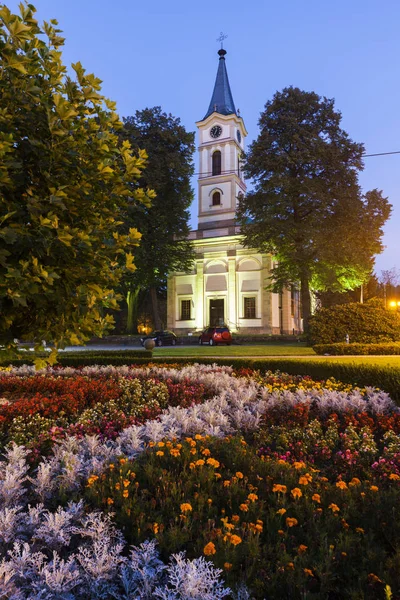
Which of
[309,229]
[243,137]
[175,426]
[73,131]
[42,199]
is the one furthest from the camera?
[243,137]

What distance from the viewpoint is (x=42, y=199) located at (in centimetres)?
321

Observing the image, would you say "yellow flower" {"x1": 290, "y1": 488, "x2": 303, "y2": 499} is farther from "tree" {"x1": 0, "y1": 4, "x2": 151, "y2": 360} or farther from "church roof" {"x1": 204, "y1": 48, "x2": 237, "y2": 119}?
"church roof" {"x1": 204, "y1": 48, "x2": 237, "y2": 119}

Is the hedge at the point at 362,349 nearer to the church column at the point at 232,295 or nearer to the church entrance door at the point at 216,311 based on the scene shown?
the church column at the point at 232,295

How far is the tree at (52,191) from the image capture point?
3.04 m

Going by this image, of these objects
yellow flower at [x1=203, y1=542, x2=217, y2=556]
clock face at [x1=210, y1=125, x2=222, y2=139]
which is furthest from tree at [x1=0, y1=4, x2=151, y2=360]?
clock face at [x1=210, y1=125, x2=222, y2=139]

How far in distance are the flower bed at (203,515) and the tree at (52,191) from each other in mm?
1393

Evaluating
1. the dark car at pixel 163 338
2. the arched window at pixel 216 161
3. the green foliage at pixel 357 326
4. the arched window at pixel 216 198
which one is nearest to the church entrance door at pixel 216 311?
the dark car at pixel 163 338

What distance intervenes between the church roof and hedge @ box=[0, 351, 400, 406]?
4356 cm

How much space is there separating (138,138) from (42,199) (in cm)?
3574

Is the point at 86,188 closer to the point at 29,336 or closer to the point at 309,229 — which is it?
the point at 29,336

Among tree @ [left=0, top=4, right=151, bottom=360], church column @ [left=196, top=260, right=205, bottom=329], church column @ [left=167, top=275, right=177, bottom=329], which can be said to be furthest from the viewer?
church column @ [left=167, top=275, right=177, bottom=329]

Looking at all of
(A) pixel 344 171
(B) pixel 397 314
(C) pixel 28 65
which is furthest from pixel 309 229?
(C) pixel 28 65

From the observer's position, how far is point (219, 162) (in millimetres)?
50000

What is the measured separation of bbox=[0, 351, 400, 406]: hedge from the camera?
848 centimetres
